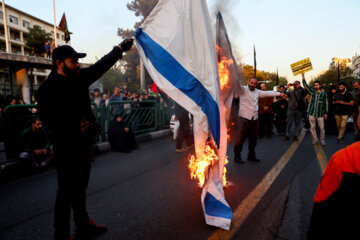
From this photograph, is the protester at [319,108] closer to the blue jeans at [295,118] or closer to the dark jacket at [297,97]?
the dark jacket at [297,97]

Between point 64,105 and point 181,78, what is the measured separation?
1252 mm

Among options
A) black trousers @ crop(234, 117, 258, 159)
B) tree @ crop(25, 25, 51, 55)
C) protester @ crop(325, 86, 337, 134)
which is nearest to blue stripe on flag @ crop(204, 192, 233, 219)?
black trousers @ crop(234, 117, 258, 159)

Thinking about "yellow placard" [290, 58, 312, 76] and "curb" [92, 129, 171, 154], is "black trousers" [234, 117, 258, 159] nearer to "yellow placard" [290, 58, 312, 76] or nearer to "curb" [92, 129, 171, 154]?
"curb" [92, 129, 171, 154]

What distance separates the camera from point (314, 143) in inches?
312

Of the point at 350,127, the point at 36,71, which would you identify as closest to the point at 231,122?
the point at 350,127

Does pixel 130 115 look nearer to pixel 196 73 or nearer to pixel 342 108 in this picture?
pixel 196 73

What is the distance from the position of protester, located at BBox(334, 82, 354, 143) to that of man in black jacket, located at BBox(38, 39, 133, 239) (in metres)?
8.46

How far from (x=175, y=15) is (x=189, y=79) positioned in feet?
2.50

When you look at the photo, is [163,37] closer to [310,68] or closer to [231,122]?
[231,122]

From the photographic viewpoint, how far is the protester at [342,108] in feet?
27.0

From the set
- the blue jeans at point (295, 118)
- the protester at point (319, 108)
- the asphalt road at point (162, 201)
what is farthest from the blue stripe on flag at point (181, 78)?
the blue jeans at point (295, 118)

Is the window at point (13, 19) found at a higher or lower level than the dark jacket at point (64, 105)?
higher

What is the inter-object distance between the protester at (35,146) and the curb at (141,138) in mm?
1503

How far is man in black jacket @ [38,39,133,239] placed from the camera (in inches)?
88.0
